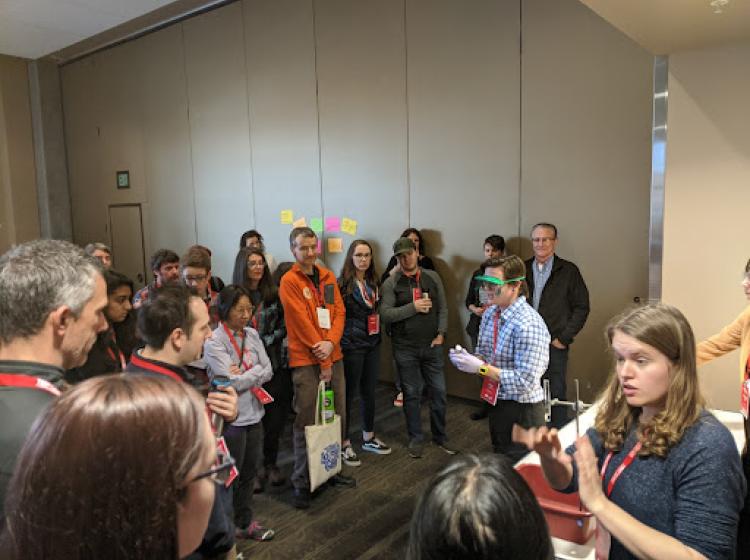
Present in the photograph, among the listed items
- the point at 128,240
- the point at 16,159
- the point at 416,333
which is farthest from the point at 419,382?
the point at 16,159

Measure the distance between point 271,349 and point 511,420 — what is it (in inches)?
59.2

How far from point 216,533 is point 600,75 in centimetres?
399

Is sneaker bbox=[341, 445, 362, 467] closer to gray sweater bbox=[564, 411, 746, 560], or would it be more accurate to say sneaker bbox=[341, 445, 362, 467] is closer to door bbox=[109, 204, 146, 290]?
gray sweater bbox=[564, 411, 746, 560]

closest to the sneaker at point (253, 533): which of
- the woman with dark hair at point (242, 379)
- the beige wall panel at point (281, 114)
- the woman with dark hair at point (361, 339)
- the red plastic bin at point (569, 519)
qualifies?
the woman with dark hair at point (242, 379)

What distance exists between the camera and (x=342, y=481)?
10.7 ft

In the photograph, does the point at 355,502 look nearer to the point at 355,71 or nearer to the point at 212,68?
Answer: the point at 355,71

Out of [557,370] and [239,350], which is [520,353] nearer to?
[239,350]

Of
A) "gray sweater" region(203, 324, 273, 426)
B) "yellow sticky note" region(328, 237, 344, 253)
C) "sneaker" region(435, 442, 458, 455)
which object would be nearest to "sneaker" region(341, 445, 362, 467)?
"sneaker" region(435, 442, 458, 455)

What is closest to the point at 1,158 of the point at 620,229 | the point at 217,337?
the point at 217,337

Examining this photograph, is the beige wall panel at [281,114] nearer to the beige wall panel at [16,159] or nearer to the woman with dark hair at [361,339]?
the woman with dark hair at [361,339]

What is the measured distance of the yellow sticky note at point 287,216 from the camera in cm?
588

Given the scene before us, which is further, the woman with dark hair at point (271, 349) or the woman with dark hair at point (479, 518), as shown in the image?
the woman with dark hair at point (271, 349)

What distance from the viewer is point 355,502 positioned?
3.09m

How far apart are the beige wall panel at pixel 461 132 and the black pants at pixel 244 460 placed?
2.62m
